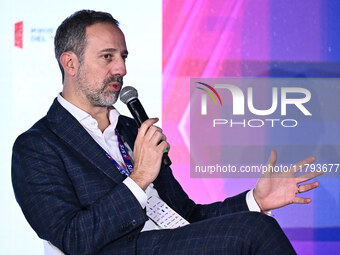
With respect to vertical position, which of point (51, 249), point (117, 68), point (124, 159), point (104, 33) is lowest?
point (51, 249)

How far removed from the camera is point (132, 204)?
1.72 meters

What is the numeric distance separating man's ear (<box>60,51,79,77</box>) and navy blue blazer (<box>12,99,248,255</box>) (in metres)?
0.19

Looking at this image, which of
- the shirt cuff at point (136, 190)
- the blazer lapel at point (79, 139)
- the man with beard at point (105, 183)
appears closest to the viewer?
the man with beard at point (105, 183)

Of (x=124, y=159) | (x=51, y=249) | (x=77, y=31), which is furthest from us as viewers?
(x=77, y=31)

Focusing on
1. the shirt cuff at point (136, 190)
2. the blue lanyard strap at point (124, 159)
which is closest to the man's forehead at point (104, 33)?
the blue lanyard strap at point (124, 159)

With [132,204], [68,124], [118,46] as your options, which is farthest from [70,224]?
[118,46]

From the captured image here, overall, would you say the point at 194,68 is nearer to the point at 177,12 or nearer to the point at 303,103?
the point at 177,12

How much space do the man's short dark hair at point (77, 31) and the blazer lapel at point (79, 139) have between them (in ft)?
0.90

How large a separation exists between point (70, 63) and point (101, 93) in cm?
20

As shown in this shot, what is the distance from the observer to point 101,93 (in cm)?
212

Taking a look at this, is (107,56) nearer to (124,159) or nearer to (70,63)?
(70,63)

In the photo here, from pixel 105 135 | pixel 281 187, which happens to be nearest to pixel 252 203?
pixel 281 187

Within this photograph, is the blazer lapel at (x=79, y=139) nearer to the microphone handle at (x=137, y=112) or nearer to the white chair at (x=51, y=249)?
the microphone handle at (x=137, y=112)

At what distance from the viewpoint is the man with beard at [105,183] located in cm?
164
